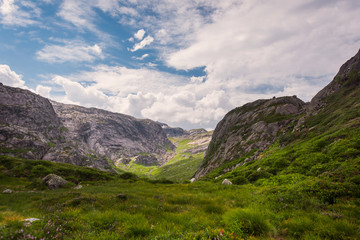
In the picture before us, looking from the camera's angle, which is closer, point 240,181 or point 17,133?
point 240,181

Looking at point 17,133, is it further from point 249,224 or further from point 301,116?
point 301,116

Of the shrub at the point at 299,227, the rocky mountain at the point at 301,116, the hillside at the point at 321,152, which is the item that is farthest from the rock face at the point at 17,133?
the shrub at the point at 299,227

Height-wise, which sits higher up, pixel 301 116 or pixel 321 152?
pixel 301 116

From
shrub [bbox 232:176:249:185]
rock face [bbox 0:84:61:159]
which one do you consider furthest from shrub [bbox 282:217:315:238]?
rock face [bbox 0:84:61:159]

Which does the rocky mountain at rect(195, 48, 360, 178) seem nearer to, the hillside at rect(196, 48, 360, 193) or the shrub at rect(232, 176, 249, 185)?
the hillside at rect(196, 48, 360, 193)

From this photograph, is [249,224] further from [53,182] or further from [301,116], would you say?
[301,116]

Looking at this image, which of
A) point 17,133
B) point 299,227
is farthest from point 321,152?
point 17,133

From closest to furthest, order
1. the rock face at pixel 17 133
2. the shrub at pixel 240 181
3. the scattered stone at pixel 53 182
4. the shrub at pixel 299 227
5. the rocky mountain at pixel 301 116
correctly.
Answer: the shrub at pixel 299 227 < the shrub at pixel 240 181 < the scattered stone at pixel 53 182 < the rocky mountain at pixel 301 116 < the rock face at pixel 17 133

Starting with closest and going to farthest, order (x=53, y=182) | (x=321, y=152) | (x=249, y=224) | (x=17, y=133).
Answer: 1. (x=249, y=224)
2. (x=321, y=152)
3. (x=53, y=182)
4. (x=17, y=133)

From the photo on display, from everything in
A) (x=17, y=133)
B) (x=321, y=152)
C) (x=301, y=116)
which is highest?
(x=17, y=133)

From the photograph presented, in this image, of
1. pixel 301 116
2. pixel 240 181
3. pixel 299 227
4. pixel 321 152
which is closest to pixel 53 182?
pixel 240 181

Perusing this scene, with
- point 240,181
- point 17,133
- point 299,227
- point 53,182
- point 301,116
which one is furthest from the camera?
point 17,133

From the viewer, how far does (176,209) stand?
462 inches

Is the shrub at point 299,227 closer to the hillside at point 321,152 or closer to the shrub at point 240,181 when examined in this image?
the hillside at point 321,152
